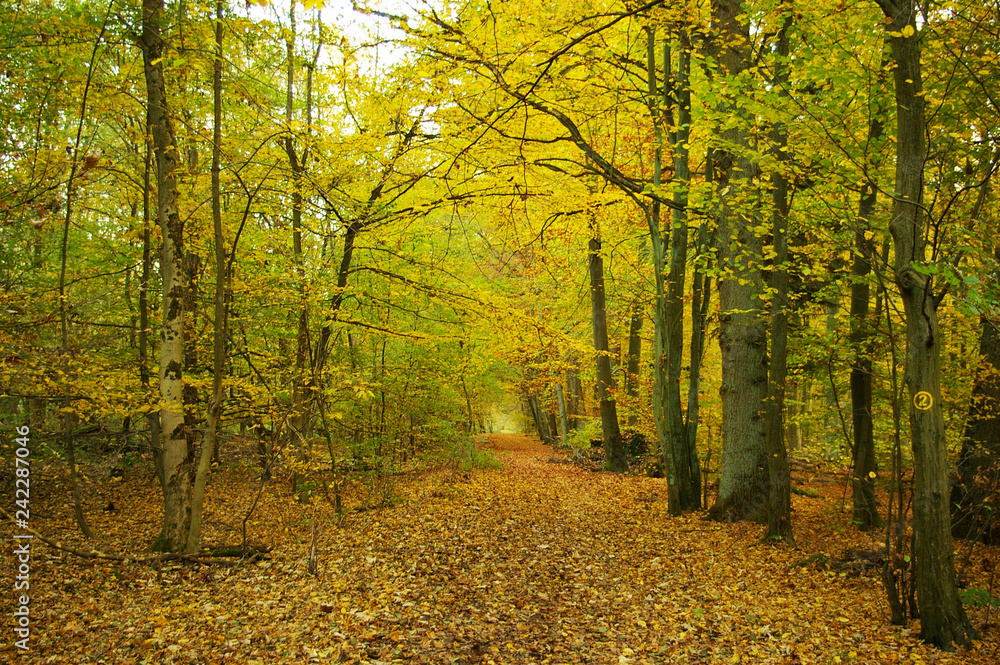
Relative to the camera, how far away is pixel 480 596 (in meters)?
5.27

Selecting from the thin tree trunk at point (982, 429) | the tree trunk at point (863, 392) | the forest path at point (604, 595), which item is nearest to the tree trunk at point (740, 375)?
the forest path at point (604, 595)

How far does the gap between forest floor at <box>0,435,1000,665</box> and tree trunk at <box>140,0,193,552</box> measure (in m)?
0.63

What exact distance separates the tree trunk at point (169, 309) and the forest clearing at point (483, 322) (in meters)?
0.03

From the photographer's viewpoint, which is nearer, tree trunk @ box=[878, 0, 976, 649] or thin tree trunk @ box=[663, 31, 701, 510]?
tree trunk @ box=[878, 0, 976, 649]

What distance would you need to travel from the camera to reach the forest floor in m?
4.11

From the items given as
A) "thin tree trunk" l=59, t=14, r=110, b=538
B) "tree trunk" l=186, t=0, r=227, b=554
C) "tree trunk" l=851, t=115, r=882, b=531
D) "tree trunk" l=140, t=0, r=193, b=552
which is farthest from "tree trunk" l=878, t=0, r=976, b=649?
"tree trunk" l=140, t=0, r=193, b=552

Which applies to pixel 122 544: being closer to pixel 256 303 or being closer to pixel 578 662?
pixel 256 303

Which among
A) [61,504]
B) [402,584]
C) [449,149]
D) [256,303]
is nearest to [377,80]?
[449,149]

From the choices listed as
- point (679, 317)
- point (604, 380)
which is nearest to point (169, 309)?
point (679, 317)

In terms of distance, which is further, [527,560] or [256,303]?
[256,303]

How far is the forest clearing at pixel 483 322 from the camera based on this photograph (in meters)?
4.30

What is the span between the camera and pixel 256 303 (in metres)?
8.82

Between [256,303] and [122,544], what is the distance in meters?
3.81

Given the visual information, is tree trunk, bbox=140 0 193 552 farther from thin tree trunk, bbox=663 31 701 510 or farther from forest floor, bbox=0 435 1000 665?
thin tree trunk, bbox=663 31 701 510
